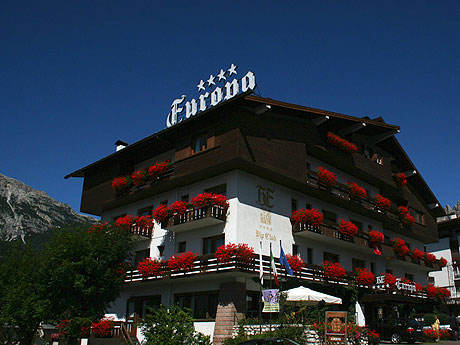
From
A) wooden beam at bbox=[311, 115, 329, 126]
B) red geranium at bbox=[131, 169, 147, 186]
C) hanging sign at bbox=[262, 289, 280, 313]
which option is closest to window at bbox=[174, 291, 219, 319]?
hanging sign at bbox=[262, 289, 280, 313]

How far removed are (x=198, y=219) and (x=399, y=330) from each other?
45.6ft

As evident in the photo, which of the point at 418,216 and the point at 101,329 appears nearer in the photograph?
the point at 101,329

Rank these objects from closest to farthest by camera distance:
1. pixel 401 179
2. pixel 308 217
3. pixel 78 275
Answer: pixel 78 275 → pixel 308 217 → pixel 401 179

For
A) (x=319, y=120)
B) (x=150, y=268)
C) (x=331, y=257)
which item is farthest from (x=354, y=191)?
(x=150, y=268)

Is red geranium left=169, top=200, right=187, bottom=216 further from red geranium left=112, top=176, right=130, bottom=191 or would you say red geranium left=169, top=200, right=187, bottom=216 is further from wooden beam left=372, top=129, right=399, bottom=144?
wooden beam left=372, top=129, right=399, bottom=144

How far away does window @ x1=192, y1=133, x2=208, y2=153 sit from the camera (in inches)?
1109

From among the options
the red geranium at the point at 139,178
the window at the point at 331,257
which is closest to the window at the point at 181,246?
the red geranium at the point at 139,178

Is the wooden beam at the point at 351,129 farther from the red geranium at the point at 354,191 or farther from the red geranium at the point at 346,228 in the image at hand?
the red geranium at the point at 346,228

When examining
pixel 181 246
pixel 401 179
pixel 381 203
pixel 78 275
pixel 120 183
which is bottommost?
pixel 78 275

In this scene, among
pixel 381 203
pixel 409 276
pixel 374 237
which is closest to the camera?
pixel 374 237

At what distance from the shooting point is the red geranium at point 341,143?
31.3 m

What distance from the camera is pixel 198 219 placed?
2552 centimetres

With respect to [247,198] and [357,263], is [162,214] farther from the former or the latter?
[357,263]

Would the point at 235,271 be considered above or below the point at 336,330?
above
